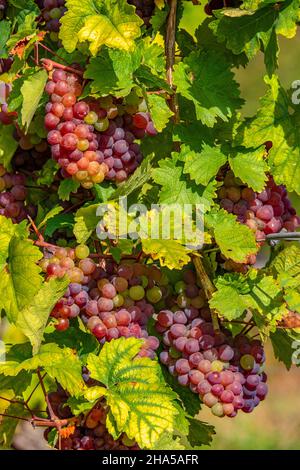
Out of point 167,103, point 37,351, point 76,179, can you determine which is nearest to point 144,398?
point 37,351

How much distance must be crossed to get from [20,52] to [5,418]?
62cm

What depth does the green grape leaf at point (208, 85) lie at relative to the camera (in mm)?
1259

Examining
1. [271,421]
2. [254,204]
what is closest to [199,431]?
[254,204]

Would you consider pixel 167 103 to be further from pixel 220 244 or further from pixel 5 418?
pixel 5 418

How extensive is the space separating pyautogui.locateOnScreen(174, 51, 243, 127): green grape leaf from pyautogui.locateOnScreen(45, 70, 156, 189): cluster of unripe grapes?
0.27 ft

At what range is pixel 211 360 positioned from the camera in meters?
1.30

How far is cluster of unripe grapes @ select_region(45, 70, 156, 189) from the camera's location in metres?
1.24

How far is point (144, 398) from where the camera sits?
1239 mm

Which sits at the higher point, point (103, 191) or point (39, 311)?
point (103, 191)

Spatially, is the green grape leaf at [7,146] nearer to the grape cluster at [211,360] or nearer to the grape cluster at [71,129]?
the grape cluster at [71,129]

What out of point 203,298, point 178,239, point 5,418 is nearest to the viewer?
point 178,239

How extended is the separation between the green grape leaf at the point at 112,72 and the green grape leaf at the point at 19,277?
0.23 meters

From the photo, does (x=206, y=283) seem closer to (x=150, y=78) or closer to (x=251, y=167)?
(x=251, y=167)

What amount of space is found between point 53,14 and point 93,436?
64 centimetres
